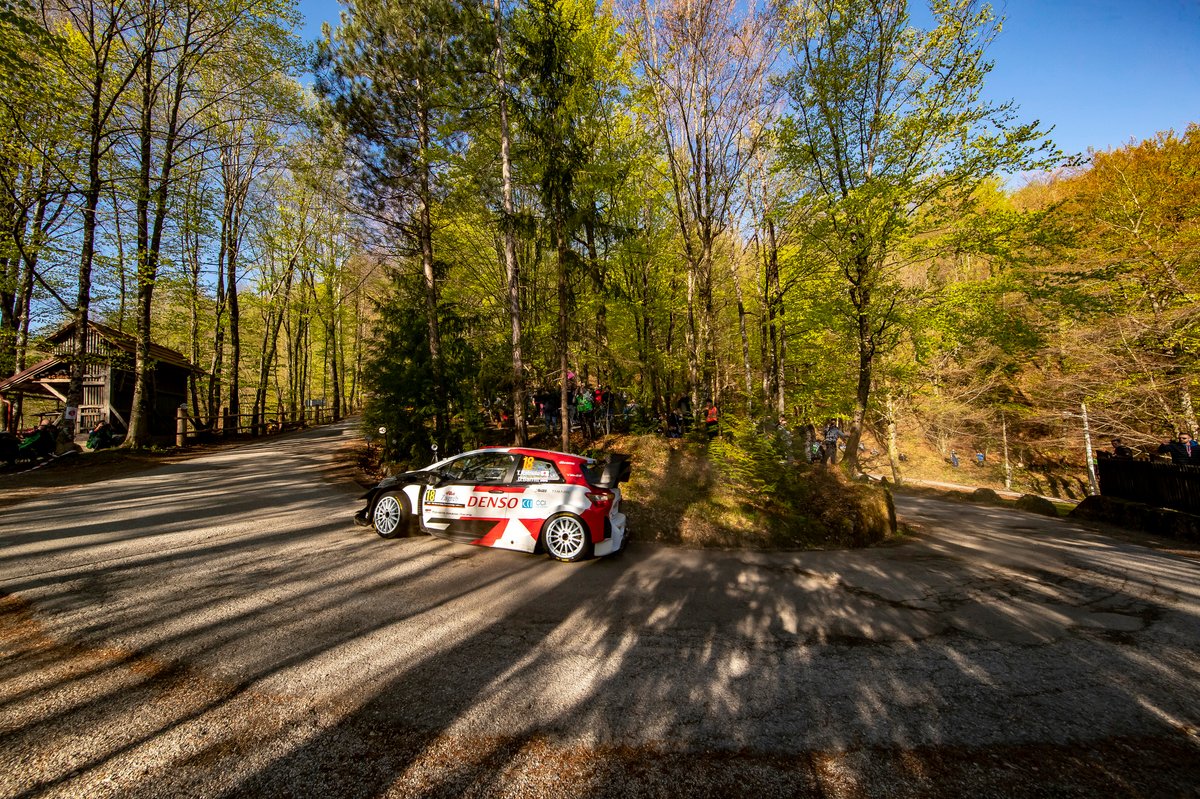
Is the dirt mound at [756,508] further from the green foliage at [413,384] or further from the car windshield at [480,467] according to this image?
the green foliage at [413,384]

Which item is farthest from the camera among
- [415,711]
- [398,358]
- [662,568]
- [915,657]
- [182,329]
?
[182,329]

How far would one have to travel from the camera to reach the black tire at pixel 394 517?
21.1ft

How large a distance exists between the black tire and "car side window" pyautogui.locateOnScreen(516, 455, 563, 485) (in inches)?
72.3

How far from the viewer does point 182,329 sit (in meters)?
23.4

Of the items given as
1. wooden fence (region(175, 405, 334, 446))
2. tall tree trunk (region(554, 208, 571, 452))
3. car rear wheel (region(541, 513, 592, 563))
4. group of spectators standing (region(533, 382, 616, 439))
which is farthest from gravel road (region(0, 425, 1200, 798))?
wooden fence (region(175, 405, 334, 446))

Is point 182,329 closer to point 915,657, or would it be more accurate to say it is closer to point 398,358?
point 398,358

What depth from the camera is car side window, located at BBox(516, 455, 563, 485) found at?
609 centimetres

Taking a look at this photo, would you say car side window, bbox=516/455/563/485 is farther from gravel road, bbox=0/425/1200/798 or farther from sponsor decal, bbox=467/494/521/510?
gravel road, bbox=0/425/1200/798

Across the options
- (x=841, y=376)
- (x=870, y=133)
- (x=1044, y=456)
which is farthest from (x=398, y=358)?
(x=1044, y=456)

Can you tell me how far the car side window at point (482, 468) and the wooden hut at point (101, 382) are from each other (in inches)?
726

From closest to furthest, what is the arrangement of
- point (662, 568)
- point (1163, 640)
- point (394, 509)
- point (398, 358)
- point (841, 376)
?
point (1163, 640)
point (662, 568)
point (394, 509)
point (398, 358)
point (841, 376)

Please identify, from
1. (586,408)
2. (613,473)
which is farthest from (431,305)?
(613,473)

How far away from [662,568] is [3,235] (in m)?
19.7

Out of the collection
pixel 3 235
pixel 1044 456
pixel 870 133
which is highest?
pixel 870 133
